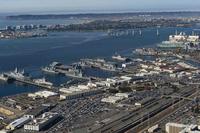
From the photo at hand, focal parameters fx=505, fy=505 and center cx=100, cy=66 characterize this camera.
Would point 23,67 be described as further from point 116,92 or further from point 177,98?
point 177,98

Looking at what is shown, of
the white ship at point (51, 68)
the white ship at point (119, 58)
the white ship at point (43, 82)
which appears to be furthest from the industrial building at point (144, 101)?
the white ship at point (119, 58)

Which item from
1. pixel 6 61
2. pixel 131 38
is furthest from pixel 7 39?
pixel 6 61

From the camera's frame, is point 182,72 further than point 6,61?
No

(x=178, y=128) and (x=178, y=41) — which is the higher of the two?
(x=178, y=128)

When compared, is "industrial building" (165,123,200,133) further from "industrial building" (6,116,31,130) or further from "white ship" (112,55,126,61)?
"white ship" (112,55,126,61)

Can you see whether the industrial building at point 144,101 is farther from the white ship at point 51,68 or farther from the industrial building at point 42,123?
the white ship at point 51,68

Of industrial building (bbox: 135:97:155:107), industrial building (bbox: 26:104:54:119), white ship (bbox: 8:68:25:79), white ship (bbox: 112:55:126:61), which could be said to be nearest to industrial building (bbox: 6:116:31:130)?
industrial building (bbox: 26:104:54:119)

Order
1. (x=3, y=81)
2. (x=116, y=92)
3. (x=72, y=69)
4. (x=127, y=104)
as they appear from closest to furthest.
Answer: (x=127, y=104) → (x=116, y=92) → (x=3, y=81) → (x=72, y=69)

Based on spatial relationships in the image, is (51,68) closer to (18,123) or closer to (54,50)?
(54,50)

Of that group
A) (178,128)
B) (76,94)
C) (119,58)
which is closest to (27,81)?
(76,94)
